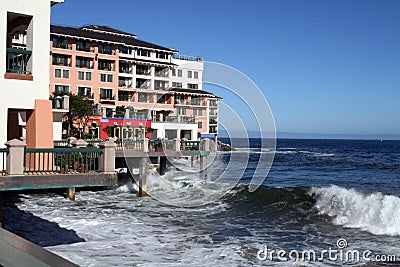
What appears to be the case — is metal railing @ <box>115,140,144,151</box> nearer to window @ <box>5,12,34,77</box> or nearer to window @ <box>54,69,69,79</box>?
window @ <box>5,12,34,77</box>

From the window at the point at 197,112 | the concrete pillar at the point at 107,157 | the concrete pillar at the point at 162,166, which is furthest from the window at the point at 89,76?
the concrete pillar at the point at 107,157

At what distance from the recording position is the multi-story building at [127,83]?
6169 centimetres

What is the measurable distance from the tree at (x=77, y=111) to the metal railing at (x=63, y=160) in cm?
4279

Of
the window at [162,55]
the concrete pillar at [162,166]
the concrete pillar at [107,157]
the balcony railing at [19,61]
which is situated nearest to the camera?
the concrete pillar at [107,157]

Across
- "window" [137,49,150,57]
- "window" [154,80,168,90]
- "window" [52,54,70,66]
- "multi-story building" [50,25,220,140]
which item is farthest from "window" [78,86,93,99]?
"window" [154,80,168,90]

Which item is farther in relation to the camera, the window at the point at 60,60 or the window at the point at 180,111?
the window at the point at 180,111

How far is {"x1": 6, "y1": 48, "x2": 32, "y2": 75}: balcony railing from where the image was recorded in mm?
14227

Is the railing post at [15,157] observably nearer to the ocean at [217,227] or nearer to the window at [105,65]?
the ocean at [217,227]

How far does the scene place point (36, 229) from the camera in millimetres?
16141

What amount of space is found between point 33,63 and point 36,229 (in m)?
5.80

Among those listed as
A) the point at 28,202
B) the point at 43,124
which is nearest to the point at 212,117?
the point at 28,202

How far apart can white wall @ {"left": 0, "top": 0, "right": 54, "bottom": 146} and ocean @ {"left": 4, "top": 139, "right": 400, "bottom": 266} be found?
14.0ft

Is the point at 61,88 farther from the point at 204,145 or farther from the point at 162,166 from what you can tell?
the point at 204,145

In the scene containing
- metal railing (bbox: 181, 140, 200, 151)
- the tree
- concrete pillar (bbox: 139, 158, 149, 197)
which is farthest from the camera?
the tree
